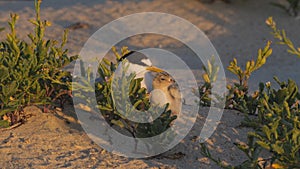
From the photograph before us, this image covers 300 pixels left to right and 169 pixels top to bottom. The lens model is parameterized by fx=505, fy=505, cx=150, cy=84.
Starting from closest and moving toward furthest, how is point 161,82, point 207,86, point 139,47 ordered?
point 161,82
point 207,86
point 139,47

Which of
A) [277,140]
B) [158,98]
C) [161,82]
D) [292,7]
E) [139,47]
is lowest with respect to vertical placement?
[277,140]

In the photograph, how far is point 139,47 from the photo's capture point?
244 inches

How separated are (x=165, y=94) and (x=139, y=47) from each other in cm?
309

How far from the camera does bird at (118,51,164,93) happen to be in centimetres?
342

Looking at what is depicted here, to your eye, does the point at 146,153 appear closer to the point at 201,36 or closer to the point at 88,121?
the point at 88,121

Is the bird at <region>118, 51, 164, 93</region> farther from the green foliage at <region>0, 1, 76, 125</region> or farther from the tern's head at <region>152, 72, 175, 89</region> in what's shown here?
the green foliage at <region>0, 1, 76, 125</region>

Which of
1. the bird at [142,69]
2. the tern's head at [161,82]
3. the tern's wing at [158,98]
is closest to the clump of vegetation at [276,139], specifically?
the tern's wing at [158,98]

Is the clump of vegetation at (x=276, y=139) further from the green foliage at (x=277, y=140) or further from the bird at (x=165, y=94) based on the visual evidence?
the bird at (x=165, y=94)

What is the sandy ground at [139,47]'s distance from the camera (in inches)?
112

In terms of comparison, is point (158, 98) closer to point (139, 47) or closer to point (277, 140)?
point (277, 140)

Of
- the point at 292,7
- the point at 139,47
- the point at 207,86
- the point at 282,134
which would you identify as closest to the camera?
the point at 282,134

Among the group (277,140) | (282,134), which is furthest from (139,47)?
(277,140)

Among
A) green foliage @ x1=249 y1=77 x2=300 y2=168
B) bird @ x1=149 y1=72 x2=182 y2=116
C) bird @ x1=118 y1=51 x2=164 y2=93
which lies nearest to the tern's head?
bird @ x1=149 y1=72 x2=182 y2=116

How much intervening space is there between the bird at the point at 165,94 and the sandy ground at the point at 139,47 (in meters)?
0.18
